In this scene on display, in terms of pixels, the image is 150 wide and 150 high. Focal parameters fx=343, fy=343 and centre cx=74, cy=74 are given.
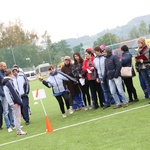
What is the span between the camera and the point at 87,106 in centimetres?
1037

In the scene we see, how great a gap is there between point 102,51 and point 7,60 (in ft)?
110

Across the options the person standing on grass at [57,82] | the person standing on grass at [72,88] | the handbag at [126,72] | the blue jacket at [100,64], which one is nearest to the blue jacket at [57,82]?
the person standing on grass at [57,82]

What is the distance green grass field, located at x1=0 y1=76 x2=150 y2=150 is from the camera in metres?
5.88

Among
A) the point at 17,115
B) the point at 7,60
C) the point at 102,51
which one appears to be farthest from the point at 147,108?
the point at 7,60

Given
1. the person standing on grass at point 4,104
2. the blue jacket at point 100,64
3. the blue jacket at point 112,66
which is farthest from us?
the person standing on grass at point 4,104

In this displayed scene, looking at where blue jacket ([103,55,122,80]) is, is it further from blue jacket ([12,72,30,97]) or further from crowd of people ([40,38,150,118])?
blue jacket ([12,72,30,97])

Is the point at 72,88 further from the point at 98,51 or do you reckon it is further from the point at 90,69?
the point at 98,51

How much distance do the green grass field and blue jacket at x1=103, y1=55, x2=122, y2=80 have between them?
920 mm

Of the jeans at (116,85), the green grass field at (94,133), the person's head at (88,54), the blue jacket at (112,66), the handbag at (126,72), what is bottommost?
the green grass field at (94,133)

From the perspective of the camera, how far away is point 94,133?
6836mm

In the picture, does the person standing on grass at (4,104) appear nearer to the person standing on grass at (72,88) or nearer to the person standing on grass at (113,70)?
the person standing on grass at (72,88)

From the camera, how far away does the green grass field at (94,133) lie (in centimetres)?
588

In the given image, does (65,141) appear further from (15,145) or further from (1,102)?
(1,102)

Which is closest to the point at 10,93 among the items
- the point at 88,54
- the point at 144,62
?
the point at 88,54
